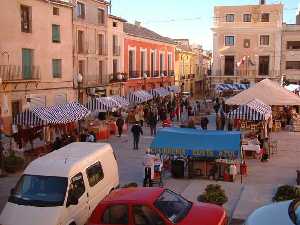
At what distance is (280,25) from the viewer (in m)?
51.5

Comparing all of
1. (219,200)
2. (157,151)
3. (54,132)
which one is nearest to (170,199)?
(219,200)

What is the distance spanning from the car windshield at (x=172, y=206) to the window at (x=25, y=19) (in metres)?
19.0

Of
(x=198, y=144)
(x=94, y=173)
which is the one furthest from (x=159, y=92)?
(x=94, y=173)

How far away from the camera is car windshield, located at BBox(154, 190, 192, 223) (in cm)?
881

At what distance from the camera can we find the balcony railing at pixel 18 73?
23.9 meters

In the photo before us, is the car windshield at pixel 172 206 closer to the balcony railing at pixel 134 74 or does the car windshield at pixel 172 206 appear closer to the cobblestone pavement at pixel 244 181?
the cobblestone pavement at pixel 244 181

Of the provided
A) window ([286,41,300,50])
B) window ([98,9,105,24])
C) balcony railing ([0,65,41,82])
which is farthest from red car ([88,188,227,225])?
window ([286,41,300,50])

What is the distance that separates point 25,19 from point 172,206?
19749 millimetres

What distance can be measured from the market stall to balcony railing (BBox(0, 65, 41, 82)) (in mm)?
11106

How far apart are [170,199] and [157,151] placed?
6.84 metres

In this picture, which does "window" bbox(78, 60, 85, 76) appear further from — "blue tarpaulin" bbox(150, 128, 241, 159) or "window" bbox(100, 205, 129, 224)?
Result: "window" bbox(100, 205, 129, 224)

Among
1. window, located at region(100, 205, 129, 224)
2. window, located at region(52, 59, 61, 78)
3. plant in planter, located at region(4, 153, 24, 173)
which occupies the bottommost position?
plant in planter, located at region(4, 153, 24, 173)

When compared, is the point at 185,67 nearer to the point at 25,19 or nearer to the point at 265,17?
the point at 265,17

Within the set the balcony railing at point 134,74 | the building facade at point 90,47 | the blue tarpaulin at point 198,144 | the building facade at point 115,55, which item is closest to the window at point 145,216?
the blue tarpaulin at point 198,144
